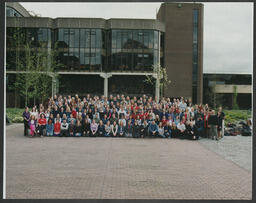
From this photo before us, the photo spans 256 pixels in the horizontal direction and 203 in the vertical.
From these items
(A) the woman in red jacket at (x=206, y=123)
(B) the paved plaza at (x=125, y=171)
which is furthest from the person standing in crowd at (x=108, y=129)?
(A) the woman in red jacket at (x=206, y=123)

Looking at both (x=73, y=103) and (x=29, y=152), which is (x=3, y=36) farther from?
(x=73, y=103)

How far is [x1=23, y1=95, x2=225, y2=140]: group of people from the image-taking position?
1731cm

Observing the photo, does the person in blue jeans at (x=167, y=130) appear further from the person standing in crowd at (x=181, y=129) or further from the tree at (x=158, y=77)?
the tree at (x=158, y=77)

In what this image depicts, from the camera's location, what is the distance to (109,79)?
151ft

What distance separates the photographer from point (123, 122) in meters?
17.9

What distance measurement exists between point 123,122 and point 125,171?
8.73 m

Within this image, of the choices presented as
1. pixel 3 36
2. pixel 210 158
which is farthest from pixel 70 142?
pixel 3 36

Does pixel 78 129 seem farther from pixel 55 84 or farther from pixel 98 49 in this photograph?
pixel 98 49

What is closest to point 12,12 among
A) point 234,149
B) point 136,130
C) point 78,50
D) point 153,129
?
point 78,50

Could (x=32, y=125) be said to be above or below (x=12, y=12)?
below

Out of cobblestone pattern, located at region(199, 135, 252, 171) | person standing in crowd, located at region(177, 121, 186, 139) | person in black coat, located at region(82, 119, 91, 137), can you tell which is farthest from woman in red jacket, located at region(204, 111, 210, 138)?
person in black coat, located at region(82, 119, 91, 137)

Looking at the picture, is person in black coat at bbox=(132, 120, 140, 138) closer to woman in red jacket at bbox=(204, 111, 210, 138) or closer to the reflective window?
woman in red jacket at bbox=(204, 111, 210, 138)

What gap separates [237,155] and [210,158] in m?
1.36

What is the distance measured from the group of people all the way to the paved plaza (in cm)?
237
